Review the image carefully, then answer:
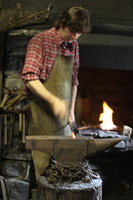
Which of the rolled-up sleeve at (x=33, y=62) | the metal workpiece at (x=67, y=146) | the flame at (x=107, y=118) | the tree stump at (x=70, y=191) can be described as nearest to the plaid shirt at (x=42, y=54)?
the rolled-up sleeve at (x=33, y=62)

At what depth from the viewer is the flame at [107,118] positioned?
386 cm

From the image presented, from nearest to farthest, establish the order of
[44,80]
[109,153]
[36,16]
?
[44,80] < [36,16] < [109,153]

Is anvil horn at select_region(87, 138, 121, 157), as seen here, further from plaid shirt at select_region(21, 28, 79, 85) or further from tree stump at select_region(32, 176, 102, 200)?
plaid shirt at select_region(21, 28, 79, 85)

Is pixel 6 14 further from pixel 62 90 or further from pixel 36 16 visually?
pixel 62 90

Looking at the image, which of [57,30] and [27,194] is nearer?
[57,30]

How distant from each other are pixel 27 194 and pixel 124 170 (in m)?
1.34

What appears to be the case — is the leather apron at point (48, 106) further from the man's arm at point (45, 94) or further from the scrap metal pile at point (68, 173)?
the scrap metal pile at point (68, 173)

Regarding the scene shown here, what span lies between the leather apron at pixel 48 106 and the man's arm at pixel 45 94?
0.56 feet

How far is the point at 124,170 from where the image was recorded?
12.9ft

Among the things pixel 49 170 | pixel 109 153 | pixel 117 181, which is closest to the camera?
pixel 49 170

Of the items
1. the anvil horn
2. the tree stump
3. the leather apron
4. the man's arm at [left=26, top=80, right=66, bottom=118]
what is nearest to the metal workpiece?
the anvil horn

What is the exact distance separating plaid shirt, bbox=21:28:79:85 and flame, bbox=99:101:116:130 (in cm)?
149

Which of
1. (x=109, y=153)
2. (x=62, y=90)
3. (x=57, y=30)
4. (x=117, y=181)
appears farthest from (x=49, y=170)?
(x=117, y=181)

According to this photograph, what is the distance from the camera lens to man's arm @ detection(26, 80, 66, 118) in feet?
7.51
